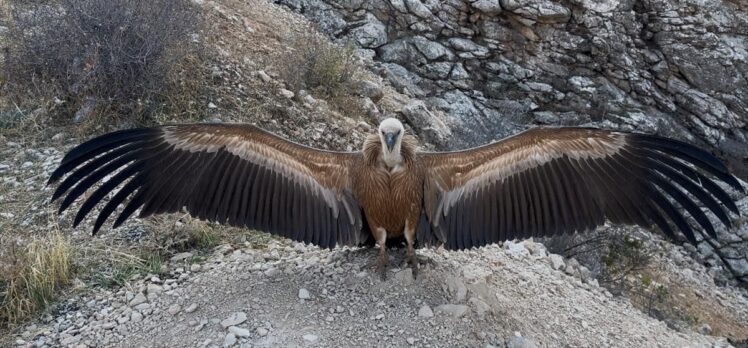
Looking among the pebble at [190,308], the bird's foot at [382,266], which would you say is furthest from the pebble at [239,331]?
the bird's foot at [382,266]

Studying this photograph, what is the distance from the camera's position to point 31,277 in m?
4.54

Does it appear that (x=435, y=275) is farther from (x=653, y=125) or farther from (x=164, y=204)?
(x=653, y=125)

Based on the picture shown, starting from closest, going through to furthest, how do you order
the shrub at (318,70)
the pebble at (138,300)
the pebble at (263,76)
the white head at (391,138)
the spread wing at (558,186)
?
the white head at (391,138), the spread wing at (558,186), the pebble at (138,300), the pebble at (263,76), the shrub at (318,70)

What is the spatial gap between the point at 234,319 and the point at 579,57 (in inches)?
410

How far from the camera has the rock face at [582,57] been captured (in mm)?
12469

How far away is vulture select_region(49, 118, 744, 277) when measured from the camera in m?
4.31

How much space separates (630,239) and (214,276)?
6186 millimetres

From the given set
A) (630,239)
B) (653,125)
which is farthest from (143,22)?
(653,125)

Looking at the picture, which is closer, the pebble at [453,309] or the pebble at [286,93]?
the pebble at [453,309]

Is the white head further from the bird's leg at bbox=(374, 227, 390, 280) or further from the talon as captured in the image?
the talon

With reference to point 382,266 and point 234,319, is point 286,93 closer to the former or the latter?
point 382,266

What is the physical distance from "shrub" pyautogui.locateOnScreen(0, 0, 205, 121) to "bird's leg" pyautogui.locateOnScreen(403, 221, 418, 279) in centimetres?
332

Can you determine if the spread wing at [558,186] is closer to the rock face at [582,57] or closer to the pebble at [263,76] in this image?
the pebble at [263,76]

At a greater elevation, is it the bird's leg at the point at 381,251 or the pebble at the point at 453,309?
the bird's leg at the point at 381,251
